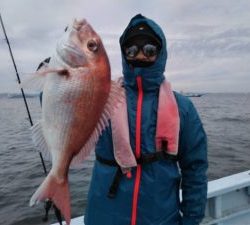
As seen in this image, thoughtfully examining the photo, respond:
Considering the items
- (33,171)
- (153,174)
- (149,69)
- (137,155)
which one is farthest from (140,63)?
(33,171)

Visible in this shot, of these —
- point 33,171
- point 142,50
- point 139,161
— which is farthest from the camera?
point 33,171

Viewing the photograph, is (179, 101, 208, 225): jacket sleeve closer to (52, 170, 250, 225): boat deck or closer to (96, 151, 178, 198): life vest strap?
(96, 151, 178, 198): life vest strap

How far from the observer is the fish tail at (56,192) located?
7.01 feet

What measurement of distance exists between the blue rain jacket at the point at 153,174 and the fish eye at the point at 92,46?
0.84 meters

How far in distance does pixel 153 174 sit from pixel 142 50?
36.6 inches

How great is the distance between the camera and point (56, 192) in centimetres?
218

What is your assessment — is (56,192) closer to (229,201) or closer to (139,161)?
(139,161)

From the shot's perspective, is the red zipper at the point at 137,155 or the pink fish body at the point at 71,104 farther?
the red zipper at the point at 137,155

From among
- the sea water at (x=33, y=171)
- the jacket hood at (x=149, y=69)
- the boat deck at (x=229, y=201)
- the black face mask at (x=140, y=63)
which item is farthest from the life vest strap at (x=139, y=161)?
the boat deck at (x=229, y=201)

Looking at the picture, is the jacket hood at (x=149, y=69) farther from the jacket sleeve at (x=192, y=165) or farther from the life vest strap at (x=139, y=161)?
the life vest strap at (x=139, y=161)

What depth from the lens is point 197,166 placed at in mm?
2967

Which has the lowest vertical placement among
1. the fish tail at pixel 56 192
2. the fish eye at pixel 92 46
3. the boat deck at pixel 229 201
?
the boat deck at pixel 229 201

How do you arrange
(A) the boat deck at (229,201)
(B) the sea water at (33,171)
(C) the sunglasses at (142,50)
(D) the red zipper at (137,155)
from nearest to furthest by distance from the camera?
(D) the red zipper at (137,155), (C) the sunglasses at (142,50), (A) the boat deck at (229,201), (B) the sea water at (33,171)

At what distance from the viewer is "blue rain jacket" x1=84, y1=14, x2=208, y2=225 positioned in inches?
108
